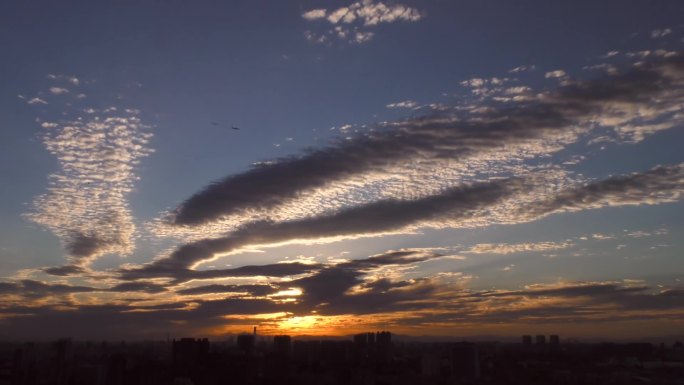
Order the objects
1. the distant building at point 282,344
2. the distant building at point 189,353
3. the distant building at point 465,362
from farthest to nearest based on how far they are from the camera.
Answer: the distant building at point 282,344
the distant building at point 189,353
the distant building at point 465,362

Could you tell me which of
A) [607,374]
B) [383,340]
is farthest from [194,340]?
[607,374]

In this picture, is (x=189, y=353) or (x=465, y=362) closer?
(x=465, y=362)

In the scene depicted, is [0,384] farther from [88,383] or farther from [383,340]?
[383,340]

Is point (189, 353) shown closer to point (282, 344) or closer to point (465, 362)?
point (282, 344)

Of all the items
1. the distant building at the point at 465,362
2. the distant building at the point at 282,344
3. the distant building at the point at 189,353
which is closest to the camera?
the distant building at the point at 465,362

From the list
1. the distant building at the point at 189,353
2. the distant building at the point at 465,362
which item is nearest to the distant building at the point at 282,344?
the distant building at the point at 189,353

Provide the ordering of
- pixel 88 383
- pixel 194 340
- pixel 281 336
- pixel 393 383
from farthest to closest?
pixel 281 336
pixel 194 340
pixel 88 383
pixel 393 383

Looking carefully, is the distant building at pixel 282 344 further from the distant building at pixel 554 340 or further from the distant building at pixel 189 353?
the distant building at pixel 554 340

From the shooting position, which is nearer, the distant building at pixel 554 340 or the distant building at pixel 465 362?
the distant building at pixel 465 362

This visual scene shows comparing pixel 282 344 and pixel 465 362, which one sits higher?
pixel 465 362

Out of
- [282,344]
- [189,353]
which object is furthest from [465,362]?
[282,344]

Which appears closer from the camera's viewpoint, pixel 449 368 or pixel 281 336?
pixel 449 368
